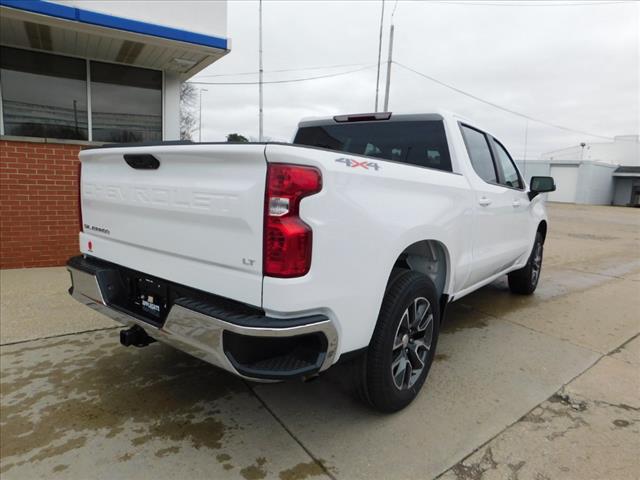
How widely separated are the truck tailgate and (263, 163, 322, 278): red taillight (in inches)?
1.8

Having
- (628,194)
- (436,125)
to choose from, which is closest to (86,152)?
(436,125)

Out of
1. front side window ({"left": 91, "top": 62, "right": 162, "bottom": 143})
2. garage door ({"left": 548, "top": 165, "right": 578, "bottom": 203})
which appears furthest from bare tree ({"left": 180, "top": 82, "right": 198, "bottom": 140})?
garage door ({"left": 548, "top": 165, "right": 578, "bottom": 203})

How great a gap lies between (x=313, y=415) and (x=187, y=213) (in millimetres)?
1518

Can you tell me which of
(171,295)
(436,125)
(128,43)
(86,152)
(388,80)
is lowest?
(171,295)

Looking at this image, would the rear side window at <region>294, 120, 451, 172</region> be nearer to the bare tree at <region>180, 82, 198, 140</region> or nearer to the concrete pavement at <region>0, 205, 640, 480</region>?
the concrete pavement at <region>0, 205, 640, 480</region>

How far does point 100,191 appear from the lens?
9.78ft

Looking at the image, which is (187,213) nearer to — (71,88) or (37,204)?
(37,204)

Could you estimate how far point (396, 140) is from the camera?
3850 mm

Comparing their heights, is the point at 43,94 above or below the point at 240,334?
above

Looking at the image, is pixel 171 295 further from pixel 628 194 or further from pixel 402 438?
pixel 628 194

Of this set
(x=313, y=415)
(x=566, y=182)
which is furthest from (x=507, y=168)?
(x=566, y=182)

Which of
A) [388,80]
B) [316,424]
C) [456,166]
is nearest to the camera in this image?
[316,424]

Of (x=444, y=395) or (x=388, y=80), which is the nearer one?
(x=444, y=395)

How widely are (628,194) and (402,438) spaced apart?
5783 cm
